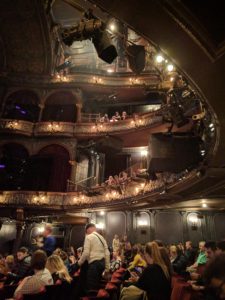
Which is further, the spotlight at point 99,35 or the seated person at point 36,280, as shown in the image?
the spotlight at point 99,35

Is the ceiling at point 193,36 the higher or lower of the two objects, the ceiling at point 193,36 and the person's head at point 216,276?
the higher

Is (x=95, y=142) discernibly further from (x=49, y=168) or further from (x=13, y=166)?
(x=13, y=166)

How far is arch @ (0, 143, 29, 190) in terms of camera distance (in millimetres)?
17625

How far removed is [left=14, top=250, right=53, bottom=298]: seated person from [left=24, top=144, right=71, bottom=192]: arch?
44.1 feet

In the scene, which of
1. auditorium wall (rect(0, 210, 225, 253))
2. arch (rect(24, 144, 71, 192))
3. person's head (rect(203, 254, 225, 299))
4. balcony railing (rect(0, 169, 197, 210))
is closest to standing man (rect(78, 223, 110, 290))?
person's head (rect(203, 254, 225, 299))

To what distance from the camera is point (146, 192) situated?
11.1 meters

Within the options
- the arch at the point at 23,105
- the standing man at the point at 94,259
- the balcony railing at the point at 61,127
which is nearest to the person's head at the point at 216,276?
the standing man at the point at 94,259

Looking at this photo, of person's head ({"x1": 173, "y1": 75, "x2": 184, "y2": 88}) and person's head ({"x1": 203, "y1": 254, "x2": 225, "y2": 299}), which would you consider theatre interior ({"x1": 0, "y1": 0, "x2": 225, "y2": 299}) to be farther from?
person's head ({"x1": 203, "y1": 254, "x2": 225, "y2": 299})

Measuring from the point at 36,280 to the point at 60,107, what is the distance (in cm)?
1780

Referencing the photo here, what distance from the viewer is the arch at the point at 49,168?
17188 mm

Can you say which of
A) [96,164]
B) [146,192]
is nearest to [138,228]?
[146,192]

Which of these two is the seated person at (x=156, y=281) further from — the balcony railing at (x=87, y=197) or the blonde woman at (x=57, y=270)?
the balcony railing at (x=87, y=197)

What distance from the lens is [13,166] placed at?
18.2 m

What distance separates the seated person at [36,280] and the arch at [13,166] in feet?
49.1
